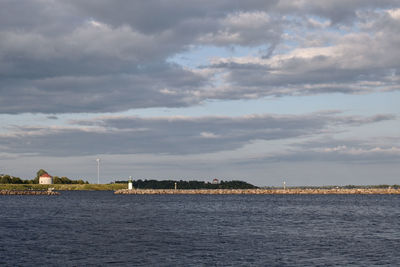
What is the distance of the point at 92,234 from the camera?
184 feet

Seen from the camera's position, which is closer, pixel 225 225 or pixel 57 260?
pixel 57 260

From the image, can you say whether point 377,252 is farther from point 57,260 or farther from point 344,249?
point 57,260

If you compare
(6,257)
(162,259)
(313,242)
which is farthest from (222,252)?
(6,257)

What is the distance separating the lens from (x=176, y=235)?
55.6 metres

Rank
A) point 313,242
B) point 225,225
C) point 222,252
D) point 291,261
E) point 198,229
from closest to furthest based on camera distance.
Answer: point 291,261 → point 222,252 → point 313,242 → point 198,229 → point 225,225

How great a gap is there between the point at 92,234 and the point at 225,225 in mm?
20443

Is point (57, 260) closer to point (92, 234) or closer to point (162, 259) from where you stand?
point (162, 259)

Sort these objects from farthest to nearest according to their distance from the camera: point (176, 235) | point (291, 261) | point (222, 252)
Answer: point (176, 235) < point (222, 252) < point (291, 261)

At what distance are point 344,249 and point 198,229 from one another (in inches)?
892

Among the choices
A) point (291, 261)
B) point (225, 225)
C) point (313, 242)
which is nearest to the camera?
point (291, 261)

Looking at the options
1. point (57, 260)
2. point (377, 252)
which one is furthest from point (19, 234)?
point (377, 252)

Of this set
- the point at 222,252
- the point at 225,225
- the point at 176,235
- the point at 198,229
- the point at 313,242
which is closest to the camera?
Result: the point at 222,252

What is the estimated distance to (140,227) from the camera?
211 ft

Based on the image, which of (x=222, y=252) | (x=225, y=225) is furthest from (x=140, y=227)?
(x=222, y=252)
